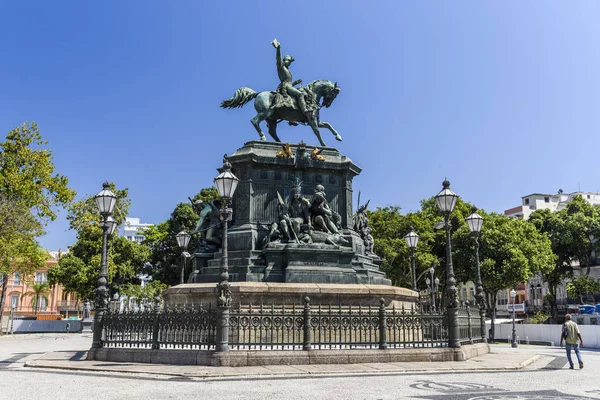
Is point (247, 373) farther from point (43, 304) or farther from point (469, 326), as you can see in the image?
point (43, 304)

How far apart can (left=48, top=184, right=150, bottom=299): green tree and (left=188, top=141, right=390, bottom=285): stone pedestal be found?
97.0 ft

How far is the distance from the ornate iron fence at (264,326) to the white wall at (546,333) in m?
17.1

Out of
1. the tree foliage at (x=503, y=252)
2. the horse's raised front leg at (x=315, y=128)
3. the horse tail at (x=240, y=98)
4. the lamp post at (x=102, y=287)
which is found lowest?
the lamp post at (x=102, y=287)

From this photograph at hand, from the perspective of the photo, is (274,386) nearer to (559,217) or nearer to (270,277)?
(270,277)

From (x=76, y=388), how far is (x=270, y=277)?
333 inches

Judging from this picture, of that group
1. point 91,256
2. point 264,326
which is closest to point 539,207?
point 91,256

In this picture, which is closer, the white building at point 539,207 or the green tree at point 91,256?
the green tree at point 91,256

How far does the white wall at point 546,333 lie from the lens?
27719 millimetres

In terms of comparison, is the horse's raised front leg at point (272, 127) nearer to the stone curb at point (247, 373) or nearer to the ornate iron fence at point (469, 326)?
the ornate iron fence at point (469, 326)

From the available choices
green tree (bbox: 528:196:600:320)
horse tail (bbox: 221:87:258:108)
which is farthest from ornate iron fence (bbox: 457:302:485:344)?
green tree (bbox: 528:196:600:320)

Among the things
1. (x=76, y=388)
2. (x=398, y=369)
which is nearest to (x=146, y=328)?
(x=76, y=388)

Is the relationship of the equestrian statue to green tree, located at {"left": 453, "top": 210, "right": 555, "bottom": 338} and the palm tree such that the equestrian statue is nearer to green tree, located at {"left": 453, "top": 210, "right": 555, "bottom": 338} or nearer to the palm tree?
green tree, located at {"left": 453, "top": 210, "right": 555, "bottom": 338}

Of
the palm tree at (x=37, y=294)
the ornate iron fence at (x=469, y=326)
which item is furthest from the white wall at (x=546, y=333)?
the palm tree at (x=37, y=294)

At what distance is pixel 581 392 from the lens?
31.4 ft
